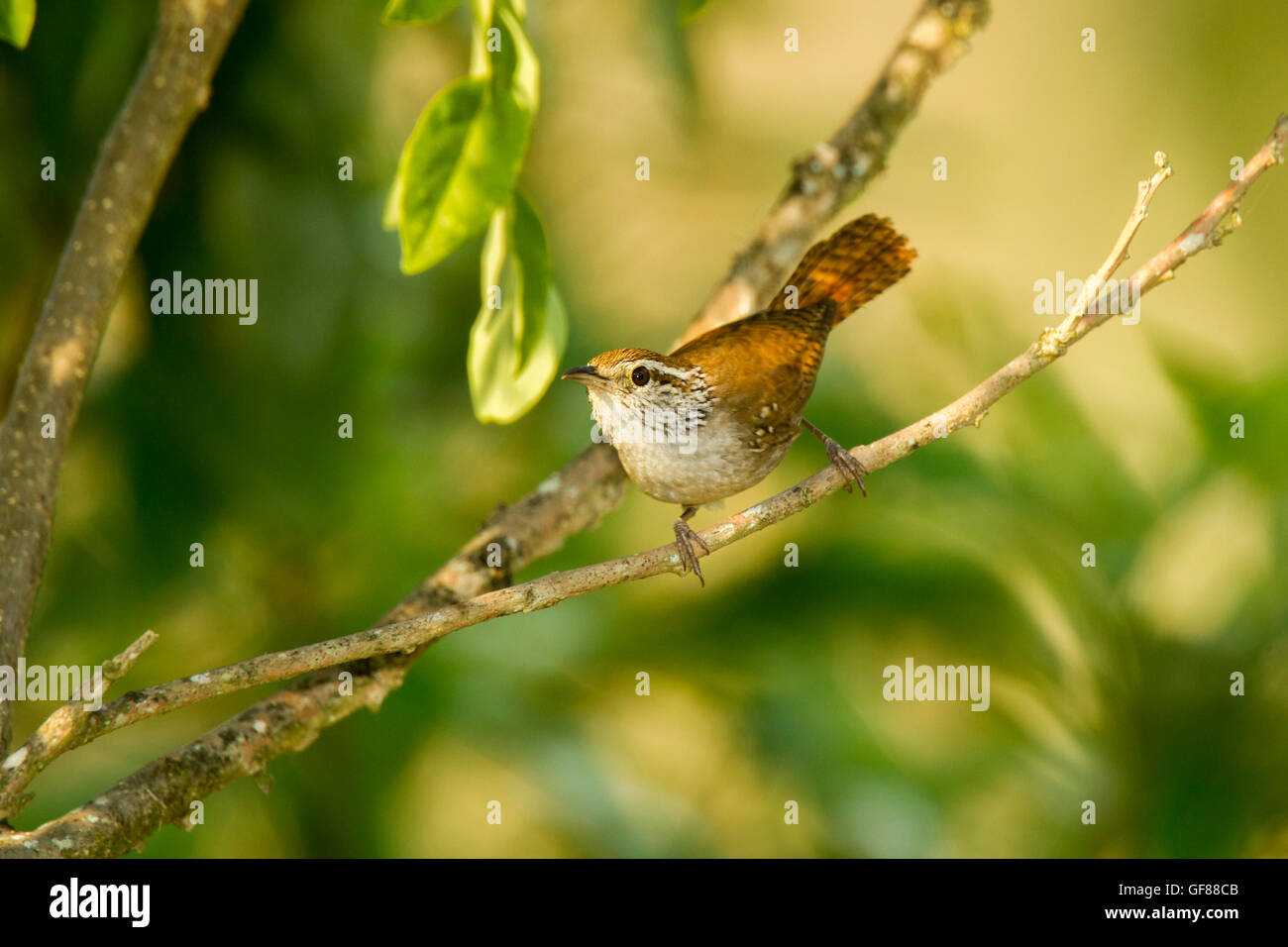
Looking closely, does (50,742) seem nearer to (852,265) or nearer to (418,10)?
(418,10)

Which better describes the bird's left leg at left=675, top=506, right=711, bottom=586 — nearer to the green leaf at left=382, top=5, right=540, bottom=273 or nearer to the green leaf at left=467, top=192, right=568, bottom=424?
the green leaf at left=467, top=192, right=568, bottom=424

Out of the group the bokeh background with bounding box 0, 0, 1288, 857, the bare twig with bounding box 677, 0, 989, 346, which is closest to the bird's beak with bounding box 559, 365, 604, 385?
the bare twig with bounding box 677, 0, 989, 346

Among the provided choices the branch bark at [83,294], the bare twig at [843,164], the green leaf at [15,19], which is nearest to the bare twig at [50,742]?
the branch bark at [83,294]

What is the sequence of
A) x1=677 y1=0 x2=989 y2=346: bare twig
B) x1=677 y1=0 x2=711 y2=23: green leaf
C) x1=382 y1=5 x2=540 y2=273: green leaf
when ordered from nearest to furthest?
x1=382 y1=5 x2=540 y2=273: green leaf, x1=677 y1=0 x2=711 y2=23: green leaf, x1=677 y1=0 x2=989 y2=346: bare twig

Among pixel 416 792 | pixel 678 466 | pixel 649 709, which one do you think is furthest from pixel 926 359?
pixel 416 792

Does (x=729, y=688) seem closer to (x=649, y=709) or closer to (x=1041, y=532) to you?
(x=649, y=709)
